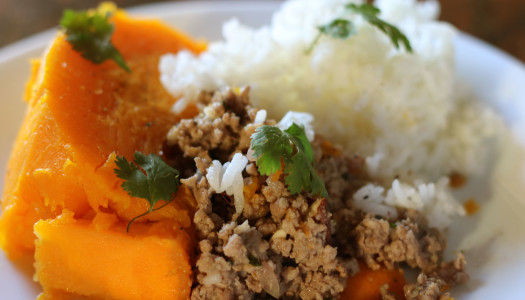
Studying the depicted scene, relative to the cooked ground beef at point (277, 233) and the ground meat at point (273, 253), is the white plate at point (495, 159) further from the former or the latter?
the ground meat at point (273, 253)

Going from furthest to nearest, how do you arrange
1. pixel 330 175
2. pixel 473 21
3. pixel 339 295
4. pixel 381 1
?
pixel 473 21 < pixel 381 1 < pixel 330 175 < pixel 339 295

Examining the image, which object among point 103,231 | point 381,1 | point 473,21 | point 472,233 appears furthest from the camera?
point 473,21

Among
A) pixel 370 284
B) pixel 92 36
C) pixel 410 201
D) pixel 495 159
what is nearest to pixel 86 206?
pixel 92 36

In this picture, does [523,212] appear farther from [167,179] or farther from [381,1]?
[167,179]

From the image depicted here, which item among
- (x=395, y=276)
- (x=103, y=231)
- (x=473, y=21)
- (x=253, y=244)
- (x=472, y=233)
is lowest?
(x=473, y=21)

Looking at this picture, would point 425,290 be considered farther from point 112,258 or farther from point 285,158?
point 112,258

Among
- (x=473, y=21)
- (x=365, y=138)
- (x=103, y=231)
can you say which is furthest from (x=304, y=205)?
(x=473, y=21)

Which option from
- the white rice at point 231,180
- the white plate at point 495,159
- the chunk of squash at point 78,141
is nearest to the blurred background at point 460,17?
the white plate at point 495,159
